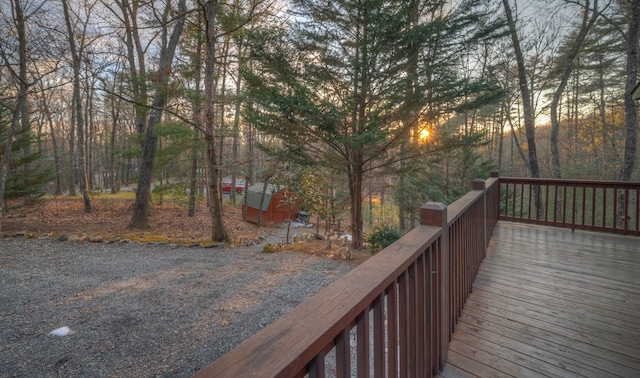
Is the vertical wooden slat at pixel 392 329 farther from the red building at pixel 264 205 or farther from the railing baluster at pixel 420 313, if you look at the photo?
the red building at pixel 264 205

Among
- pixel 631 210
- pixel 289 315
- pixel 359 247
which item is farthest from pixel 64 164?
pixel 631 210

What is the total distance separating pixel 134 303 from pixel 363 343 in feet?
13.3

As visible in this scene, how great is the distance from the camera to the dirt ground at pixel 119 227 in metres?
6.96

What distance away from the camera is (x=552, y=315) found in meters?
2.30

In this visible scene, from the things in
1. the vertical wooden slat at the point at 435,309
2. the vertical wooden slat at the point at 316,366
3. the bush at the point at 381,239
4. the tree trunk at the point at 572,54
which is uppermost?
the tree trunk at the point at 572,54

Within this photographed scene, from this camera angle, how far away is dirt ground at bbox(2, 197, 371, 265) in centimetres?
696

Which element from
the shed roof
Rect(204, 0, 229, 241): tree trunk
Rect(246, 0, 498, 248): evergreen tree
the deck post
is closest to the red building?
the shed roof

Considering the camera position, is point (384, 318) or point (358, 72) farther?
point (358, 72)

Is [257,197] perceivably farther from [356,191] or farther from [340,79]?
[340,79]

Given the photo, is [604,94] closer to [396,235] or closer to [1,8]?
[396,235]

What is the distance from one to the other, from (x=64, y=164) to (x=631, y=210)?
28599mm

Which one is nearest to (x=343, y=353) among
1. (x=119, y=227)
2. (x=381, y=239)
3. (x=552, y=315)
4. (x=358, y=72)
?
(x=552, y=315)

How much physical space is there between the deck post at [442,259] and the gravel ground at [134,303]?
2.13 m

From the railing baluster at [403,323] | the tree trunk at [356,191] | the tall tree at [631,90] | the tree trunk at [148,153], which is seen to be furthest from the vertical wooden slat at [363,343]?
the tree trunk at [148,153]
